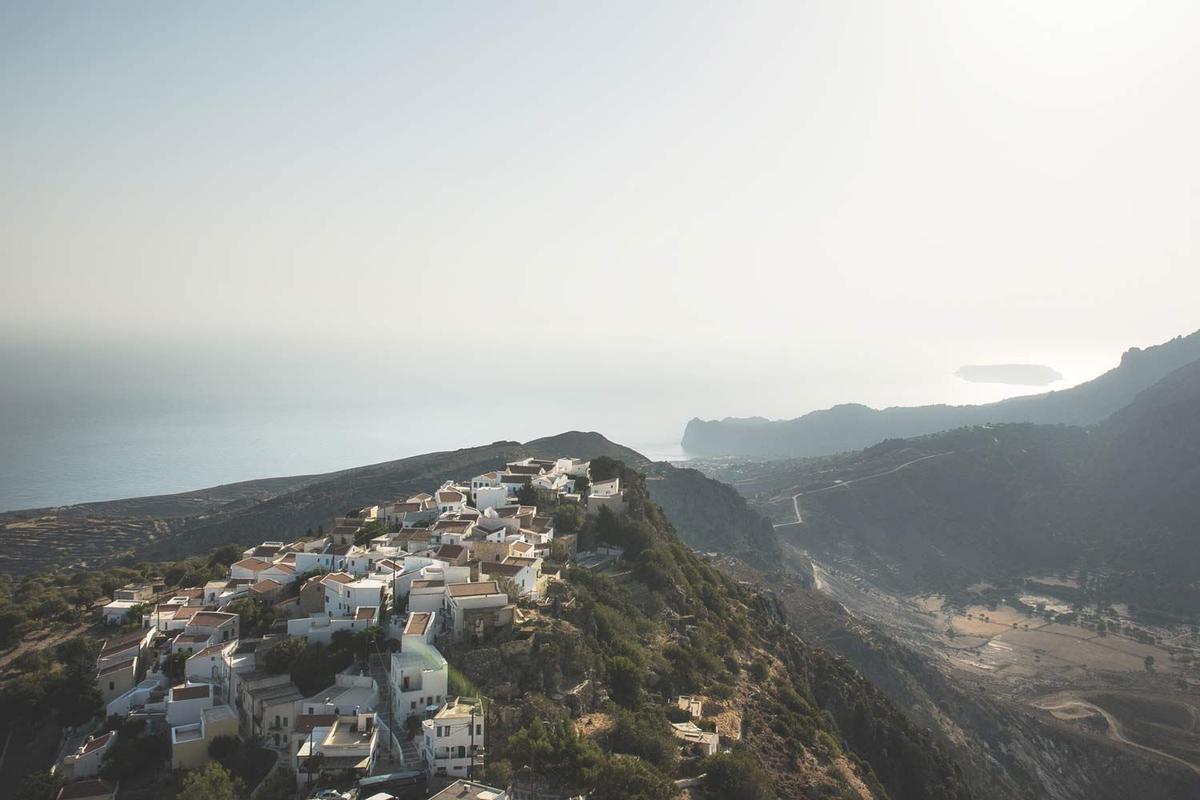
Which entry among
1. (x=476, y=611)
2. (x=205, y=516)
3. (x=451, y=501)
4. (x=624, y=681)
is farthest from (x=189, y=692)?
(x=205, y=516)

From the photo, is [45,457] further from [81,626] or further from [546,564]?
[546,564]

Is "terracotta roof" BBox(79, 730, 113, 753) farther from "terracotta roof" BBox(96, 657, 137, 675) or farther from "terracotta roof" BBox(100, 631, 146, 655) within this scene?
"terracotta roof" BBox(100, 631, 146, 655)

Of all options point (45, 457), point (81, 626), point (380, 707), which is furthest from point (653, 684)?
point (45, 457)

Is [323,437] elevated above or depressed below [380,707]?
above

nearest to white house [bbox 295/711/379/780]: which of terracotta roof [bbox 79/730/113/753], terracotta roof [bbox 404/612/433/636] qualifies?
terracotta roof [bbox 404/612/433/636]

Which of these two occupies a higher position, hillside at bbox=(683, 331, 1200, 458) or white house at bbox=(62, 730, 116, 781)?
hillside at bbox=(683, 331, 1200, 458)

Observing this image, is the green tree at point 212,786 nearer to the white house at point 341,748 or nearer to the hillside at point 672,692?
the white house at point 341,748

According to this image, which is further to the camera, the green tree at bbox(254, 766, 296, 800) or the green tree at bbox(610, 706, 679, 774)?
the green tree at bbox(610, 706, 679, 774)
